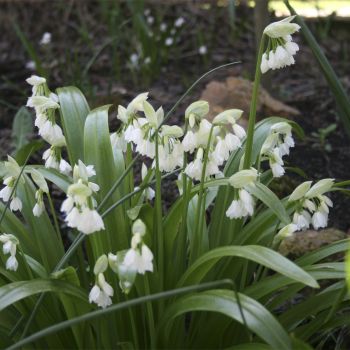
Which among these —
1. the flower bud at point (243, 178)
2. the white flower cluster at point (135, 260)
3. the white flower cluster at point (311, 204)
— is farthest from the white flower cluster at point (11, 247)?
the white flower cluster at point (311, 204)

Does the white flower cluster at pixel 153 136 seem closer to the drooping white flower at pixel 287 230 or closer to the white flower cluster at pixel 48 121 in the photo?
the white flower cluster at pixel 48 121

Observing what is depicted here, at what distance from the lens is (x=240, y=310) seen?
67.4 inches

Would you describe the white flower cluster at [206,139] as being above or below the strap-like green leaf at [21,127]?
above

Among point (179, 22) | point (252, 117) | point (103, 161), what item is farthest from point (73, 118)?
point (179, 22)

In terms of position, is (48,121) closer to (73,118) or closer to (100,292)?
(73,118)

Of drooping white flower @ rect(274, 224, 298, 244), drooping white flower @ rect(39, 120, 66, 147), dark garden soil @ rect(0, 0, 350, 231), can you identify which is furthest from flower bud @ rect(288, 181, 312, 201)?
dark garden soil @ rect(0, 0, 350, 231)

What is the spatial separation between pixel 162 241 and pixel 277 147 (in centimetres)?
49

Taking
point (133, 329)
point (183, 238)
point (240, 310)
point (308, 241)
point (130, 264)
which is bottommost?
point (308, 241)

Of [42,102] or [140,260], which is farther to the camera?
[42,102]

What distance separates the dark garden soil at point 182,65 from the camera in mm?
4051

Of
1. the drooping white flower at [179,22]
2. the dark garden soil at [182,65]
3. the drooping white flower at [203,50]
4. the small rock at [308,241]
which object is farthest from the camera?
the drooping white flower at [179,22]

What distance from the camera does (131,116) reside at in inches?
83.5

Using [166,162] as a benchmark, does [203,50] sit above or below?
below

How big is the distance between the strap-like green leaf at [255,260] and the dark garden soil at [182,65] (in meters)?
1.42
